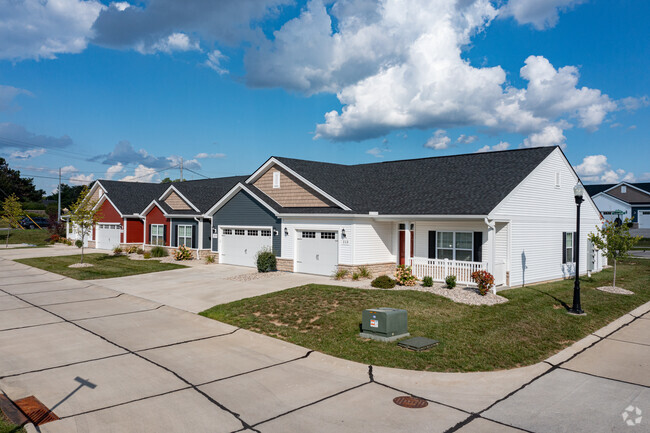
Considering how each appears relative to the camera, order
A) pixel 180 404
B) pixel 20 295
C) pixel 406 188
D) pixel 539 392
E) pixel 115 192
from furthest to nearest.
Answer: pixel 115 192, pixel 406 188, pixel 20 295, pixel 539 392, pixel 180 404

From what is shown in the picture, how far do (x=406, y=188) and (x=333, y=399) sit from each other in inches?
669

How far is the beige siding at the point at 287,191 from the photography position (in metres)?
24.0

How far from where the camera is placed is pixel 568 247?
2328 cm

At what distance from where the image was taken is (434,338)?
38.4ft

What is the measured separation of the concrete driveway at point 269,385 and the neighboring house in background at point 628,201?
59.0 meters

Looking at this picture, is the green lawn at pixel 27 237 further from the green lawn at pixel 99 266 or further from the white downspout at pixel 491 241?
the white downspout at pixel 491 241

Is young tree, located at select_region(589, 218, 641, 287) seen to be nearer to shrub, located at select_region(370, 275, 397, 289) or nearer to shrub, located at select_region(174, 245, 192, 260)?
shrub, located at select_region(370, 275, 397, 289)

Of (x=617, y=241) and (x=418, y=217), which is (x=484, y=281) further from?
(x=617, y=241)

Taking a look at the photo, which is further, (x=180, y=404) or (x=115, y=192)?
(x=115, y=192)

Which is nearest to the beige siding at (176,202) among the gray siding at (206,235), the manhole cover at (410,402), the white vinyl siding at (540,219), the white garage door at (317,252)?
the gray siding at (206,235)

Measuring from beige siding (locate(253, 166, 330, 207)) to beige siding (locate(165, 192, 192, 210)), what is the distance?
316 inches

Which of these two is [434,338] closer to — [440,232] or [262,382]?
[262,382]

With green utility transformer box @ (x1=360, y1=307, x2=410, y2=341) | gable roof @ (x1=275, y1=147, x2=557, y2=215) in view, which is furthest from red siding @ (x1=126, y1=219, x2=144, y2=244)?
green utility transformer box @ (x1=360, y1=307, x2=410, y2=341)

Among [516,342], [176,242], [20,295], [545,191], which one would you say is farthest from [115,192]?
[516,342]
